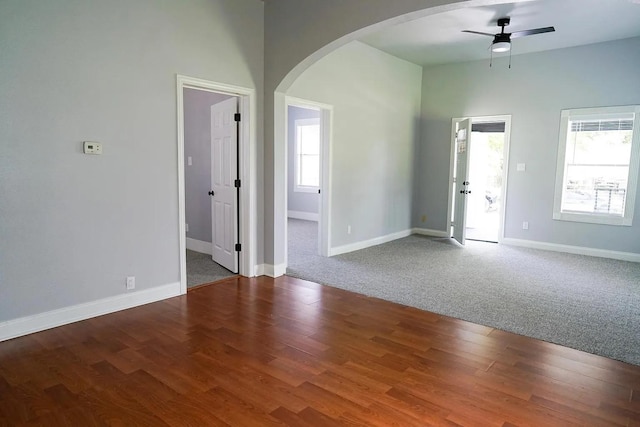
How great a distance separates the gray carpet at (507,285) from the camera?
343 centimetres

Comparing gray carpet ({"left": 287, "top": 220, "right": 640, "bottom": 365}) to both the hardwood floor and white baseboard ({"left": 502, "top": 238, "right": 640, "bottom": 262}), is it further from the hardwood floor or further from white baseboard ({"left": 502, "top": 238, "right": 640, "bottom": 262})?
the hardwood floor

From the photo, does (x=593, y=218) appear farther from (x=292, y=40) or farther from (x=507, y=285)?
(x=292, y=40)

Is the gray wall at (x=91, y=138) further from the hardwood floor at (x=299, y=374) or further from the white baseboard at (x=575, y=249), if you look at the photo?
the white baseboard at (x=575, y=249)

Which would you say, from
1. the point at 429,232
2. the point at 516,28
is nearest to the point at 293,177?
the point at 429,232

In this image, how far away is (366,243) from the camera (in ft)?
21.7

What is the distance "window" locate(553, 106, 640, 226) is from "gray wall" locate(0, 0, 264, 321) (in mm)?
5469

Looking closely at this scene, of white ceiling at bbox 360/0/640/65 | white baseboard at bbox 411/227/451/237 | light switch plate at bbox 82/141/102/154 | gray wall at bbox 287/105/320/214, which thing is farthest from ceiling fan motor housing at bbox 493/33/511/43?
gray wall at bbox 287/105/320/214

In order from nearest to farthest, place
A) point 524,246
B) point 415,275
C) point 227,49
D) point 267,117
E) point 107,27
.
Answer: point 107,27, point 227,49, point 267,117, point 415,275, point 524,246

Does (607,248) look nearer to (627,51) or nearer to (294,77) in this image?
(627,51)

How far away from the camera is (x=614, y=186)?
6.06 meters

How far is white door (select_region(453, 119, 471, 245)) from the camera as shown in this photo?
705 centimetres

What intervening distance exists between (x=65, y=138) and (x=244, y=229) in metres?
2.10

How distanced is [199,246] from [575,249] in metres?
5.90

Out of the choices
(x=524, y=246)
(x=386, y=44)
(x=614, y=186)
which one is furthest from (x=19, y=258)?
(x=614, y=186)
